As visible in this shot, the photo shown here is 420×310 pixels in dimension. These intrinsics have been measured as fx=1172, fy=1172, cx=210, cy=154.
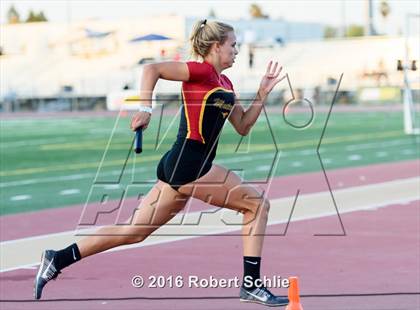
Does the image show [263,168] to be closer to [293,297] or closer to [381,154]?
[381,154]

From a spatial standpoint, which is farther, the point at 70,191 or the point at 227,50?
the point at 70,191

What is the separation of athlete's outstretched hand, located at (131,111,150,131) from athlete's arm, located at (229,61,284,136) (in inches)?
35.6

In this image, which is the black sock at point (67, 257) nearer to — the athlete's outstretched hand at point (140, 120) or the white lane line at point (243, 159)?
the athlete's outstretched hand at point (140, 120)

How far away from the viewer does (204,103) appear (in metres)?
8.16

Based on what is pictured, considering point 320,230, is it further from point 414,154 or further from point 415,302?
point 414,154

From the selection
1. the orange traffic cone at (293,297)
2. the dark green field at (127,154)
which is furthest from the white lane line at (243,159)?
the orange traffic cone at (293,297)

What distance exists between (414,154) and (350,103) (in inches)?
1423

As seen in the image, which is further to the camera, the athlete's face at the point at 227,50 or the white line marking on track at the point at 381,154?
the white line marking on track at the point at 381,154

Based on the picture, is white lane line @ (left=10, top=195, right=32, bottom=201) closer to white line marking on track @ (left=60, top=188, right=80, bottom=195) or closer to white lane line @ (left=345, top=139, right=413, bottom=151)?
white line marking on track @ (left=60, top=188, right=80, bottom=195)

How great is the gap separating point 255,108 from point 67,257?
1740 mm

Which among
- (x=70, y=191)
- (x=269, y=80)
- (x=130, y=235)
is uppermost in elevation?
(x=269, y=80)

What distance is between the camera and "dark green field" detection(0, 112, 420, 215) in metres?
20.2

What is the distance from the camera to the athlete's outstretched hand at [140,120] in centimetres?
763

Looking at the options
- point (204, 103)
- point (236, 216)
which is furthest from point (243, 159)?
point (204, 103)
